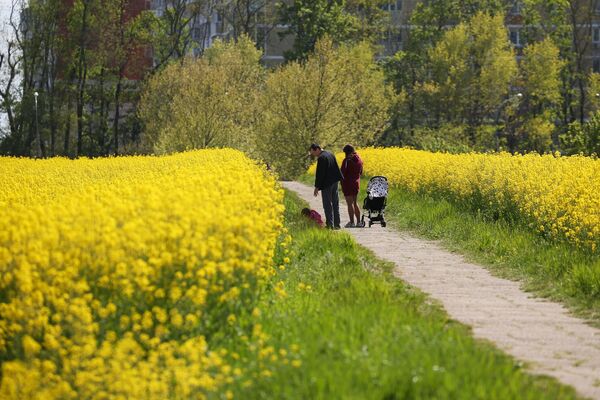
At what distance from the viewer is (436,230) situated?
21812mm

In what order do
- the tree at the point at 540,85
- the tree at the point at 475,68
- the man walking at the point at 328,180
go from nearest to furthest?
1. the man walking at the point at 328,180
2. the tree at the point at 475,68
3. the tree at the point at 540,85

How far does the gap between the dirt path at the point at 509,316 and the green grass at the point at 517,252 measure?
27cm

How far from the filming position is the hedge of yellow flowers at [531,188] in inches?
660

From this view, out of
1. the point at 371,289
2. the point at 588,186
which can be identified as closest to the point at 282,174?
the point at 588,186

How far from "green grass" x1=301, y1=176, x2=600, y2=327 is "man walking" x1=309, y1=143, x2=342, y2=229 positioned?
1.45m

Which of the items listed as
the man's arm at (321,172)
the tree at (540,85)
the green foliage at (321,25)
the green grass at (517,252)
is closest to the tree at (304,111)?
the green foliage at (321,25)

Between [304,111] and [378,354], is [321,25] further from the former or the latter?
[378,354]

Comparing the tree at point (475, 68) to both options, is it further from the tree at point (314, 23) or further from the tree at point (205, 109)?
the tree at point (205, 109)

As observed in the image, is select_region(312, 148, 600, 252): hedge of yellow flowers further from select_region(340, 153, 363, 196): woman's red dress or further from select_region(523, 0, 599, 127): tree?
select_region(523, 0, 599, 127): tree

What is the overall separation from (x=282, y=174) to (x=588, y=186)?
129 feet

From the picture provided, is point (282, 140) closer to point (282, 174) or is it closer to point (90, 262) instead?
point (282, 174)

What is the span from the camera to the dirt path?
9.46 m

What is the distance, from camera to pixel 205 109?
56.8m

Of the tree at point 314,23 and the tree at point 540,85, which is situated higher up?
the tree at point 314,23
